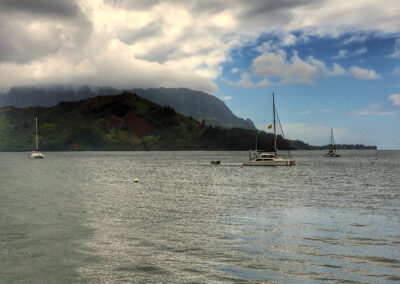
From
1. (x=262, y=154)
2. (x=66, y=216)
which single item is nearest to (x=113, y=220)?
(x=66, y=216)

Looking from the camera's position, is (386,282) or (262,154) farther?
(262,154)

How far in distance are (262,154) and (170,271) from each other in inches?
5289

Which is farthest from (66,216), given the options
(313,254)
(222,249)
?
(313,254)

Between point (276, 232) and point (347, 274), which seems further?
point (276, 232)

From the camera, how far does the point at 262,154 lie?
15438 cm

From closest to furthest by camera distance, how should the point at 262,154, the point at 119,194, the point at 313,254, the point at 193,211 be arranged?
the point at 313,254, the point at 193,211, the point at 119,194, the point at 262,154

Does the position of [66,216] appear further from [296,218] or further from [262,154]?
[262,154]

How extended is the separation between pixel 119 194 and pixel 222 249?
39.9m

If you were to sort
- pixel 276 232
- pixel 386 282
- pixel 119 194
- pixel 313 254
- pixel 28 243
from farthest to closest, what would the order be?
pixel 119 194 → pixel 276 232 → pixel 28 243 → pixel 313 254 → pixel 386 282

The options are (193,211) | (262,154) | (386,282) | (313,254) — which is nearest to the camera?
(386,282)

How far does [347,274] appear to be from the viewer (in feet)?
71.5

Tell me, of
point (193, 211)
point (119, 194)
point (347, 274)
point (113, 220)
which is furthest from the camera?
point (119, 194)

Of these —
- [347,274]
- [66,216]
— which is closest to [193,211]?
[66,216]

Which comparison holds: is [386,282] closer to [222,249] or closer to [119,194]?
[222,249]
